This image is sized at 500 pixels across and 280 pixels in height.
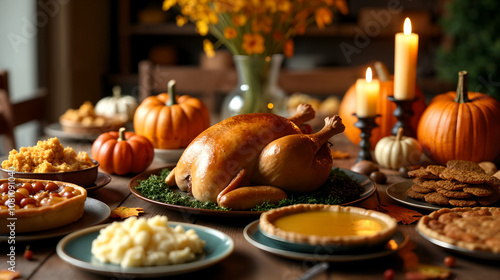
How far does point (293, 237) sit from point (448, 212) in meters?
0.41

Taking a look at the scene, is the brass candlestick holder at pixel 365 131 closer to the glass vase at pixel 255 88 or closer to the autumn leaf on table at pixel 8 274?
the glass vase at pixel 255 88

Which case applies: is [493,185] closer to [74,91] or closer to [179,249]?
[179,249]

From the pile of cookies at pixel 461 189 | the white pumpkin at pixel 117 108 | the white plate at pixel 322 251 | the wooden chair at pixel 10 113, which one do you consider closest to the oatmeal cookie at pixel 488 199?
the pile of cookies at pixel 461 189

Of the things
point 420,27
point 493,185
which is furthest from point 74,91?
point 493,185

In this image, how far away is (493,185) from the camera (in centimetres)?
136

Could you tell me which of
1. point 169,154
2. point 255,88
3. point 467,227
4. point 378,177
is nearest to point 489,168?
point 378,177

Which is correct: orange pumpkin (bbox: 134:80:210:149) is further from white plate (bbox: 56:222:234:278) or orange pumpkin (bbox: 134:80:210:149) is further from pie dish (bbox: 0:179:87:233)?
white plate (bbox: 56:222:234:278)

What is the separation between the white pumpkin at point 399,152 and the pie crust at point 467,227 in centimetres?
69

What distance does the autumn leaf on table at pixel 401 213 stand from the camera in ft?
4.39

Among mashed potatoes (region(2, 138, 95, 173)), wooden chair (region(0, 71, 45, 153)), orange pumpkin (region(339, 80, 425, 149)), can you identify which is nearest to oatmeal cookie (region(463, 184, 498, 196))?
orange pumpkin (region(339, 80, 425, 149))

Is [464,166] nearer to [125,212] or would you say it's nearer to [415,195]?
[415,195]

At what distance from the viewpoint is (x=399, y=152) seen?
1939 millimetres

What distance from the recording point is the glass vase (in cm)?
228

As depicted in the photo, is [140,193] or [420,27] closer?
[140,193]
